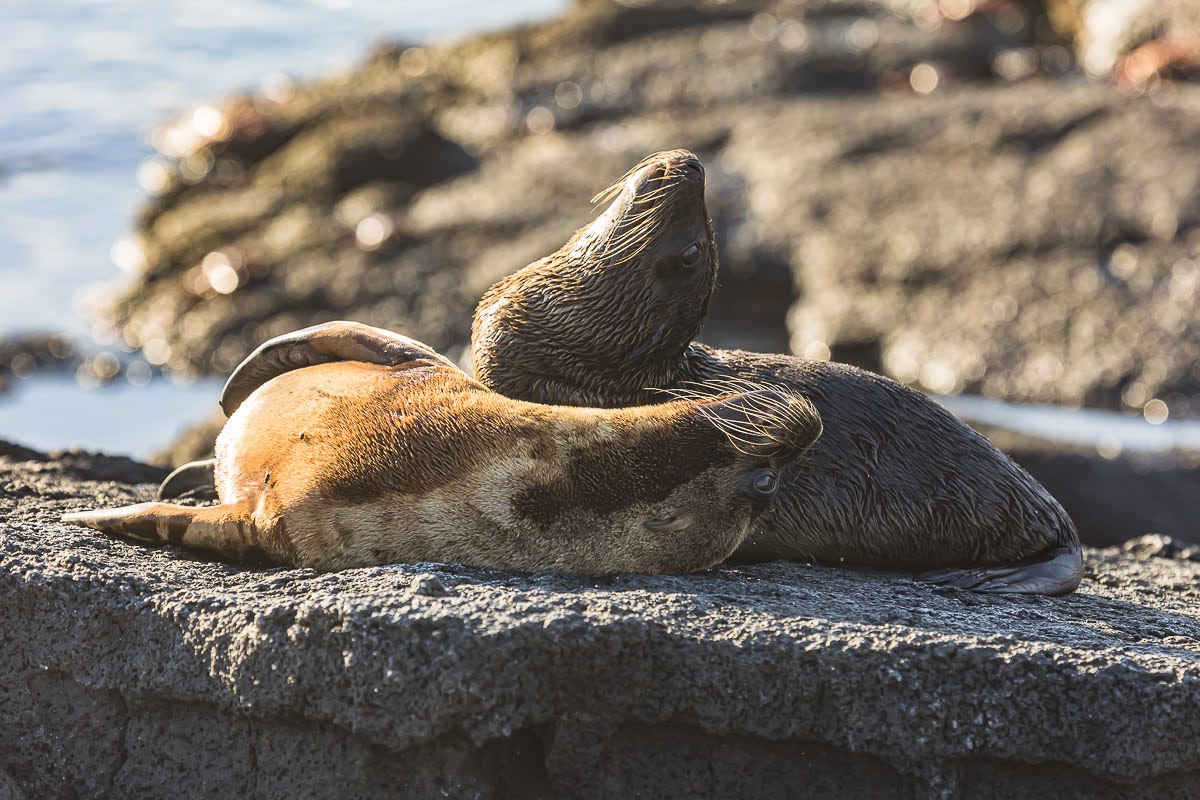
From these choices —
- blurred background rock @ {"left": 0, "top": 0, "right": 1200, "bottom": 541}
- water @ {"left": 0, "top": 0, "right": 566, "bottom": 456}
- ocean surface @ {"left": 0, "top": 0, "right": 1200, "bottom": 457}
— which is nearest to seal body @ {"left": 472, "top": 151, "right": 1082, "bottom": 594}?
blurred background rock @ {"left": 0, "top": 0, "right": 1200, "bottom": 541}

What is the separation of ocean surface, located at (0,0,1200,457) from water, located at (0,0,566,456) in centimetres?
3

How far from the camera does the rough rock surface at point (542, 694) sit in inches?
149

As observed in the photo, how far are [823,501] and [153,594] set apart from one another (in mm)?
2463

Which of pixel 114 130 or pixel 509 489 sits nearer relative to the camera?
pixel 509 489

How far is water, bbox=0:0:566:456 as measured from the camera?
41.3ft

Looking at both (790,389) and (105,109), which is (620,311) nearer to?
(790,389)

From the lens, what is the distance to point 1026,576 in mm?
5324

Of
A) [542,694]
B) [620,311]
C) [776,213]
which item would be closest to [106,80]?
[776,213]

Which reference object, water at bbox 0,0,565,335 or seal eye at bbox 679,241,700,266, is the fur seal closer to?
seal eye at bbox 679,241,700,266

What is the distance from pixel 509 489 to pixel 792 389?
1684 millimetres

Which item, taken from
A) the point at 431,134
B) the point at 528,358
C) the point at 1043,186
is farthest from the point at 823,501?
the point at 431,134

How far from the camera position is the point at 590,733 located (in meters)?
3.88

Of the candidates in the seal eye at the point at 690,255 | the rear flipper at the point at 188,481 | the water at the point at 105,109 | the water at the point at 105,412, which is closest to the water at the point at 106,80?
the water at the point at 105,109

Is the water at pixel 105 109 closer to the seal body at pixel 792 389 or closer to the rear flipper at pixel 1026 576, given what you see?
the seal body at pixel 792 389
